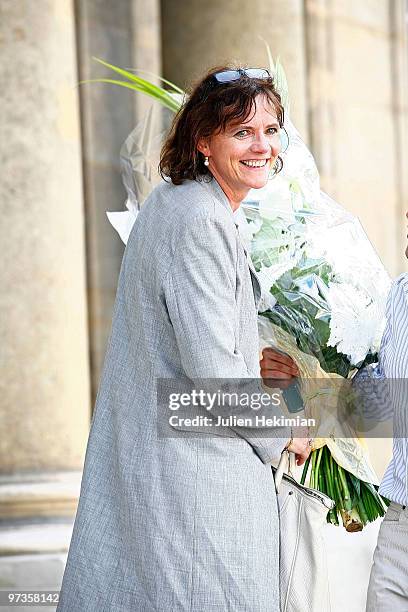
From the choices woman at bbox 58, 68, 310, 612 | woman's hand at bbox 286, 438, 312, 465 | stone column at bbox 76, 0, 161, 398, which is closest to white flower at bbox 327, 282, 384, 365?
woman's hand at bbox 286, 438, 312, 465

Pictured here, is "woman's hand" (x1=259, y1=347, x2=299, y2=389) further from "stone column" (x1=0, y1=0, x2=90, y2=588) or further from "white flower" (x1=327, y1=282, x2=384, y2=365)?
"stone column" (x1=0, y1=0, x2=90, y2=588)

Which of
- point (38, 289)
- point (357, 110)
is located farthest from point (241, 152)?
point (357, 110)

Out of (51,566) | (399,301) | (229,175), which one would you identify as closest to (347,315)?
(399,301)

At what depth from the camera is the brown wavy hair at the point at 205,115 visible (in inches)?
99.1

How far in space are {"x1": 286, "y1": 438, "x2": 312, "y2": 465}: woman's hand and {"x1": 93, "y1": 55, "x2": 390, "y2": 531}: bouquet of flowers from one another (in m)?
0.23

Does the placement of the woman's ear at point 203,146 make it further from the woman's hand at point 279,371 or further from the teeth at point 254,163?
the woman's hand at point 279,371

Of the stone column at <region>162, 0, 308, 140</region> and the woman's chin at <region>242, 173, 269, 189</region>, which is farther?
the stone column at <region>162, 0, 308, 140</region>

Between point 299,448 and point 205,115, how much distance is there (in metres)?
0.82

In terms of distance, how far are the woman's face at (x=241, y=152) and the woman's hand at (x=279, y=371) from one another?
1.92 ft

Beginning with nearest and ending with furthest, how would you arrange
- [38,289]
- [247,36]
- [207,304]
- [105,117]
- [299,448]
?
[207,304]
[299,448]
[38,289]
[105,117]
[247,36]

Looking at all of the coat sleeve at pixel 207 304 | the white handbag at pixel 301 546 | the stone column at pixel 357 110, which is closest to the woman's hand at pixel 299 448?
the white handbag at pixel 301 546

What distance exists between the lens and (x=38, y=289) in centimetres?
473

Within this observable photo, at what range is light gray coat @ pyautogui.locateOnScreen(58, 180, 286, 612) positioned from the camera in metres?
2.31

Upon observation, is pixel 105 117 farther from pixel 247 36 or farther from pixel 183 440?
pixel 183 440
